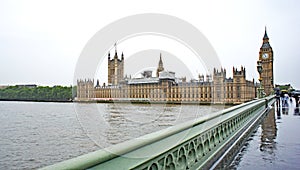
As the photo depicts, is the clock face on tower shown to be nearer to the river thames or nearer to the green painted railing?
the river thames

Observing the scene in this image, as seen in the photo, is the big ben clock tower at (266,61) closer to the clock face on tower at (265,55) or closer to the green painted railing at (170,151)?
the clock face on tower at (265,55)

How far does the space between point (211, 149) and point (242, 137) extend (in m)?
2.47

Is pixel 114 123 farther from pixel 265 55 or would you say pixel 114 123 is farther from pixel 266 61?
pixel 265 55

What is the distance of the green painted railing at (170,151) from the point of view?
1.62 metres

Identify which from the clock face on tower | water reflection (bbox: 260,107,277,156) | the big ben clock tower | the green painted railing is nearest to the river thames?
water reflection (bbox: 260,107,277,156)

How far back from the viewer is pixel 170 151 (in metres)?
2.57

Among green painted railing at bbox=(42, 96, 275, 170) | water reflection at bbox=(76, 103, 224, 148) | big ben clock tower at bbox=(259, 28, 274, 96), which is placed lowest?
water reflection at bbox=(76, 103, 224, 148)

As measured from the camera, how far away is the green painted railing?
63.9 inches

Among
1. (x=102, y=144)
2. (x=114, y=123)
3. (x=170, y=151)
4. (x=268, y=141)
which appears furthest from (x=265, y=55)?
(x=170, y=151)

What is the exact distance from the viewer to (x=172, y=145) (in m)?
2.56

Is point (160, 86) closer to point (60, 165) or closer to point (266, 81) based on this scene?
point (266, 81)

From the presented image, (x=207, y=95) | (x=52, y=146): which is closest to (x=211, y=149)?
(x=52, y=146)

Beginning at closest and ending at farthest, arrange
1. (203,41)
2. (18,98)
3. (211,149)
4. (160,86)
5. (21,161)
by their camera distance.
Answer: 1. (203,41)
2. (211,149)
3. (21,161)
4. (160,86)
5. (18,98)

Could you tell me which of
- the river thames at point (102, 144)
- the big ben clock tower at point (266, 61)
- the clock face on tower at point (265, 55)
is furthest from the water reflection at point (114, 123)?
the clock face on tower at point (265, 55)
